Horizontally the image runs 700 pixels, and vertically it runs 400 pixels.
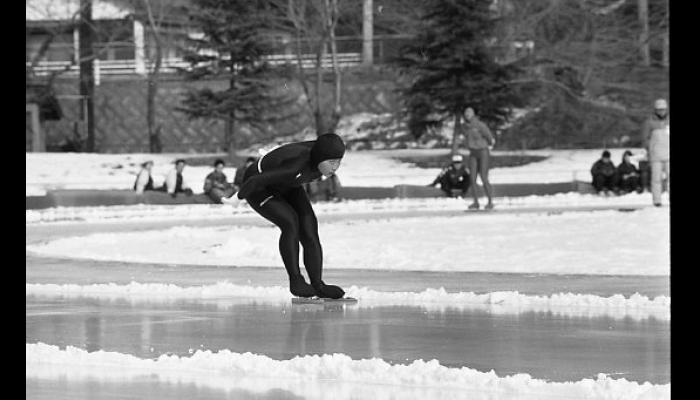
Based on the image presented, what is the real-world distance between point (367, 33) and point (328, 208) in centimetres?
2549

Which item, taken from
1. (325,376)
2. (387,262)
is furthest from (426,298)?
(387,262)

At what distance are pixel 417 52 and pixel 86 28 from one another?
14051 mm

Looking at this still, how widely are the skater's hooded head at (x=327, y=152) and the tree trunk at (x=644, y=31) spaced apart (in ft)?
125

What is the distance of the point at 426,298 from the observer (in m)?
12.3

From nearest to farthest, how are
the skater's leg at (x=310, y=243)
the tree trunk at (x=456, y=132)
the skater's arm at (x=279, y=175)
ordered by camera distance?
the skater's arm at (x=279, y=175)
the skater's leg at (x=310, y=243)
the tree trunk at (x=456, y=132)

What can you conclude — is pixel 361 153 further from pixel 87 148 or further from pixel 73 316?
pixel 73 316

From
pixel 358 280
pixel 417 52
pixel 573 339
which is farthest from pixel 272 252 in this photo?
pixel 417 52

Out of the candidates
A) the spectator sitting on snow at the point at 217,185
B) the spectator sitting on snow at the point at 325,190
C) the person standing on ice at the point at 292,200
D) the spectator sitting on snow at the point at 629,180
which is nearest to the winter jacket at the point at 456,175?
the spectator sitting on snow at the point at 325,190

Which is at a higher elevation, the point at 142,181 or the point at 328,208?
the point at 142,181

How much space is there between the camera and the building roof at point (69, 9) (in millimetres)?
55625

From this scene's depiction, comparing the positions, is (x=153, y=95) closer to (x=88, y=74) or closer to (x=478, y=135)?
(x=88, y=74)

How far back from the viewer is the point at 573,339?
9273mm

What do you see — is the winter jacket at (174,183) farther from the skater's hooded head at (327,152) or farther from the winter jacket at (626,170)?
the skater's hooded head at (327,152)

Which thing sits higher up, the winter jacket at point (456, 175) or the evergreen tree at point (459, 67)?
the evergreen tree at point (459, 67)
